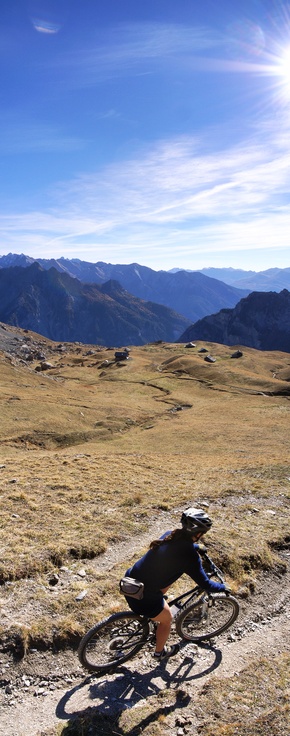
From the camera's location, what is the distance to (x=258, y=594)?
37.0ft

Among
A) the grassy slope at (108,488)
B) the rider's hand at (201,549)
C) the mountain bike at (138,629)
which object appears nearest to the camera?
the mountain bike at (138,629)

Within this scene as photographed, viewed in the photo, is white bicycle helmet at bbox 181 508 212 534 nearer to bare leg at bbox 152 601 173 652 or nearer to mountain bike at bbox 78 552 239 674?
mountain bike at bbox 78 552 239 674

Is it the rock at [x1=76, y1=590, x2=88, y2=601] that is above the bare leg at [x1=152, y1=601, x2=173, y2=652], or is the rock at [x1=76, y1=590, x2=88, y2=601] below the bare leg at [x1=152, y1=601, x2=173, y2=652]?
below

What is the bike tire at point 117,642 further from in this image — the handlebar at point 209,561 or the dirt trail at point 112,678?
the handlebar at point 209,561

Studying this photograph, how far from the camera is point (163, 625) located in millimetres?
8180

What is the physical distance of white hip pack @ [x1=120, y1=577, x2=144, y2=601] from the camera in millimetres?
7609

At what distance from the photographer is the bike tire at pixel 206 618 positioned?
29.3 feet

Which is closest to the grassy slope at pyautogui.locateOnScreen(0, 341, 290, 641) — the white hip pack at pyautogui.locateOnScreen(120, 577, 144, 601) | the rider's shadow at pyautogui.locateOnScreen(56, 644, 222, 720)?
the rider's shadow at pyautogui.locateOnScreen(56, 644, 222, 720)

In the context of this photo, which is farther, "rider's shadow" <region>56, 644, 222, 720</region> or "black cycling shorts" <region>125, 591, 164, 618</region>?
"black cycling shorts" <region>125, 591, 164, 618</region>

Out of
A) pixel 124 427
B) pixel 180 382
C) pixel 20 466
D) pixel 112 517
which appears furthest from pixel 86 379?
pixel 112 517

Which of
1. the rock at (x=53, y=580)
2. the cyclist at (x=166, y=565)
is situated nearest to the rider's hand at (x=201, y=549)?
the cyclist at (x=166, y=565)

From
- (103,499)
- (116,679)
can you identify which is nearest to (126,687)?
(116,679)

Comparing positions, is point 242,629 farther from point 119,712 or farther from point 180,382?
point 180,382

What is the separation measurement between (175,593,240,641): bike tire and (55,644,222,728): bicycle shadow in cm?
45
